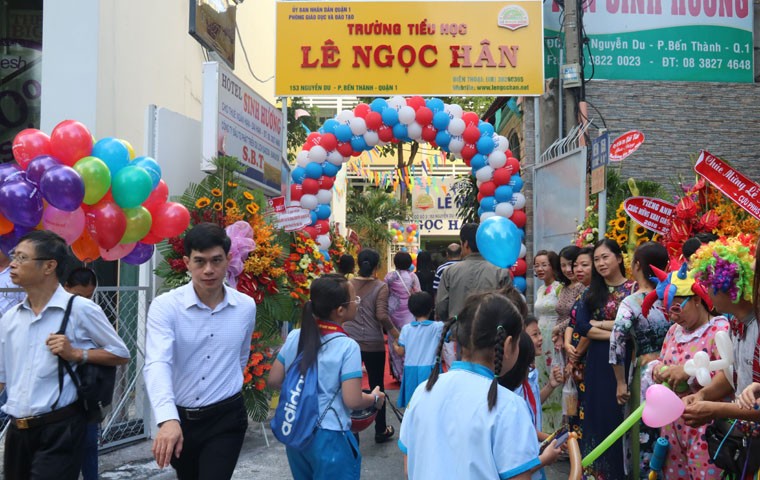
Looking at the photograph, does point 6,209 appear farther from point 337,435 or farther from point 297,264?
point 297,264

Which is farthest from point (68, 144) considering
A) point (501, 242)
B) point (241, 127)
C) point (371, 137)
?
point (371, 137)

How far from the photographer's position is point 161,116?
7020 mm

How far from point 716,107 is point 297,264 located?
244 inches

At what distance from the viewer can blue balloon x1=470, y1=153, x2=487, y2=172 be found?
11203 mm

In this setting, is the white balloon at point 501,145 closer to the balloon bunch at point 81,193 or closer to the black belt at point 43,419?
the balloon bunch at point 81,193

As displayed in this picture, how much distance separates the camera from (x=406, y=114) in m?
11.2

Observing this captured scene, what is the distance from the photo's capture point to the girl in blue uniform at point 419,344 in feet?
21.7

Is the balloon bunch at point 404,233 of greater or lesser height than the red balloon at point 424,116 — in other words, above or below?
below

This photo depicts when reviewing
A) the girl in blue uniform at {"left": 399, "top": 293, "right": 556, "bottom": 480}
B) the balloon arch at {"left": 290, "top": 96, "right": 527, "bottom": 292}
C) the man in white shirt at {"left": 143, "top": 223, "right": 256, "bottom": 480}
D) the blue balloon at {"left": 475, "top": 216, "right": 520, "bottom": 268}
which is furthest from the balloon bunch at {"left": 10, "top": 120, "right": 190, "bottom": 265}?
the balloon arch at {"left": 290, "top": 96, "right": 527, "bottom": 292}

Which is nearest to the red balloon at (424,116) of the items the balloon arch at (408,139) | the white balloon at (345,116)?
the balloon arch at (408,139)

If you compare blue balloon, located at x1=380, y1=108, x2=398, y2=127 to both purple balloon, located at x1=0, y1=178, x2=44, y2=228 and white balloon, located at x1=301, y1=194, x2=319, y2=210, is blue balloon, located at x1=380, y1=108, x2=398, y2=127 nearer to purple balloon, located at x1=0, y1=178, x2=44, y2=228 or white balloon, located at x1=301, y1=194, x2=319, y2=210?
white balloon, located at x1=301, y1=194, x2=319, y2=210

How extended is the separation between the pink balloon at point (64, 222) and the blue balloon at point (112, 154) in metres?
0.36

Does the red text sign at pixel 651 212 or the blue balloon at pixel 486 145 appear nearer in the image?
the red text sign at pixel 651 212

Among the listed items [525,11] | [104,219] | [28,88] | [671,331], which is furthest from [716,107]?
[28,88]
